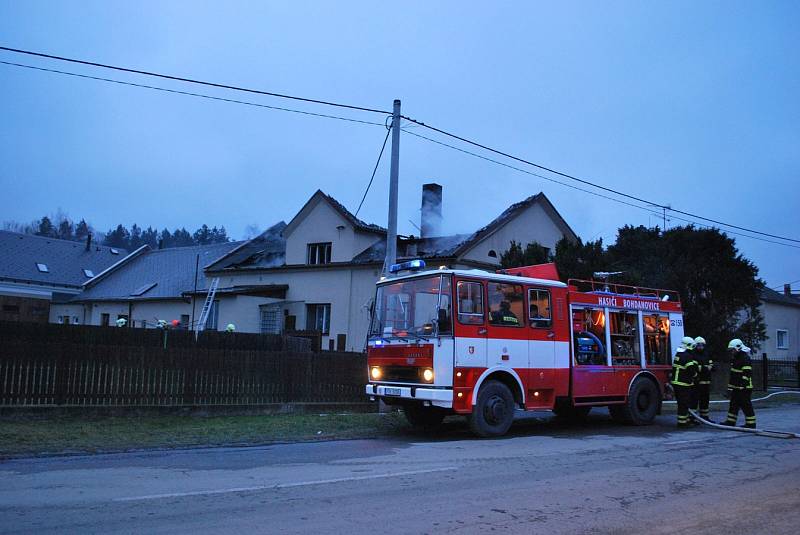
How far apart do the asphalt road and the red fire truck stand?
99cm

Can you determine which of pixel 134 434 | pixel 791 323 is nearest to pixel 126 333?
pixel 134 434

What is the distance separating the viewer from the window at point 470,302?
1124 centimetres

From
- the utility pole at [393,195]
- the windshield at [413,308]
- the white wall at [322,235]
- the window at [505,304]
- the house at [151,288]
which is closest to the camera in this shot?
the windshield at [413,308]

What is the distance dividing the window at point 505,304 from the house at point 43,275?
39.1 meters

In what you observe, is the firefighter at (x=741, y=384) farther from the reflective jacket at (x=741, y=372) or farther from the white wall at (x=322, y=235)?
the white wall at (x=322, y=235)

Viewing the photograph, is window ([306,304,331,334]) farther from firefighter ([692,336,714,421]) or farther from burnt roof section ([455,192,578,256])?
firefighter ([692,336,714,421])

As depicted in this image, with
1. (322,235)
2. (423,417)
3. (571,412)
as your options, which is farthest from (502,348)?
(322,235)

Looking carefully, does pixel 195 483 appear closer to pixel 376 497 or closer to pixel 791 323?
pixel 376 497

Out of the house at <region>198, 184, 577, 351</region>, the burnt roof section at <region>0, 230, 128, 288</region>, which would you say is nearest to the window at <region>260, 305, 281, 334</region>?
the house at <region>198, 184, 577, 351</region>

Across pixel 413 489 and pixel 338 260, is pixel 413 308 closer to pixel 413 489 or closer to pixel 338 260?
pixel 413 489

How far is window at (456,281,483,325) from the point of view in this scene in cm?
1124

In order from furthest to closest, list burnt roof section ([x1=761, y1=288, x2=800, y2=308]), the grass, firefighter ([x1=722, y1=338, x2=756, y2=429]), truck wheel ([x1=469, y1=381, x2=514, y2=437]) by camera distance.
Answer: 1. burnt roof section ([x1=761, y1=288, x2=800, y2=308])
2. firefighter ([x1=722, y1=338, x2=756, y2=429])
3. truck wheel ([x1=469, y1=381, x2=514, y2=437])
4. the grass

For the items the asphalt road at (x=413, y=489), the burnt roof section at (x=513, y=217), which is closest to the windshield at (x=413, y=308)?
the asphalt road at (x=413, y=489)

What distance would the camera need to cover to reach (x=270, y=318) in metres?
30.2
